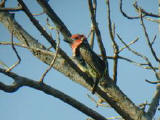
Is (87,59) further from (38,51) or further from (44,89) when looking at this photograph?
(44,89)

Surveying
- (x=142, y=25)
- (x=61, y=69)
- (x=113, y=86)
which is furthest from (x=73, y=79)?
(x=142, y=25)

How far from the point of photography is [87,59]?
295 cm

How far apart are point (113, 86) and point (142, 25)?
0.62m

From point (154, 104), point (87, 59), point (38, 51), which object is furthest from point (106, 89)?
point (38, 51)

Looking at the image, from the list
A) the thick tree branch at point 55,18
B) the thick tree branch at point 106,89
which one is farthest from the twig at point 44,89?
the thick tree branch at point 55,18

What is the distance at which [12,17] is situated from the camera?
10.6 ft

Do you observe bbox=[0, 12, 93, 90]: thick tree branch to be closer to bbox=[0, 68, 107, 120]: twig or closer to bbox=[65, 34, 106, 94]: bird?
bbox=[65, 34, 106, 94]: bird

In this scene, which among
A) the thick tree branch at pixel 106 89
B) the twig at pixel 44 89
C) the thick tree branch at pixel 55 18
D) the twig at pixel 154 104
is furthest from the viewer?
the twig at pixel 154 104

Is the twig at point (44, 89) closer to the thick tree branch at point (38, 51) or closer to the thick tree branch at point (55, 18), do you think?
the thick tree branch at point (38, 51)

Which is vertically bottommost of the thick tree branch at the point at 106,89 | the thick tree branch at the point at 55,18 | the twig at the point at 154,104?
the twig at the point at 154,104

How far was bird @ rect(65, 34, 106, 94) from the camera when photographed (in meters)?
2.91

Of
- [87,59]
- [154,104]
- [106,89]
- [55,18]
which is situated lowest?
[154,104]

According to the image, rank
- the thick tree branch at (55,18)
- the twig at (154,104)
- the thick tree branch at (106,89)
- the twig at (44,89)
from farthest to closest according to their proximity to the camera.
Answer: the twig at (154,104), the thick tree branch at (106,89), the thick tree branch at (55,18), the twig at (44,89)

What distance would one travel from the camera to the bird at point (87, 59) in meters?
2.91
